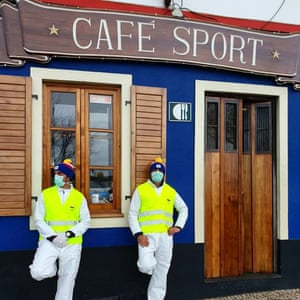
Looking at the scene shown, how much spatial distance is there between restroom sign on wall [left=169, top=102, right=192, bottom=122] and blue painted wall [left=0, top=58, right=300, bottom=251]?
0.06m

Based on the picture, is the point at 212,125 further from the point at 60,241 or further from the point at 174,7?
the point at 60,241

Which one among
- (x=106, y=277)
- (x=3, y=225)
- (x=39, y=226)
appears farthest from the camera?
(x=106, y=277)

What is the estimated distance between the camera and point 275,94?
6.19 m

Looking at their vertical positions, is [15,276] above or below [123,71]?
below

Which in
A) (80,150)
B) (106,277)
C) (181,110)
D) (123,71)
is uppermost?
(123,71)

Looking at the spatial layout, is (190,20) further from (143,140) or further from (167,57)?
(143,140)

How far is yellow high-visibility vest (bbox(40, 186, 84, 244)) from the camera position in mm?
4633

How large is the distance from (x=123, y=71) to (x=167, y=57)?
1.89 feet

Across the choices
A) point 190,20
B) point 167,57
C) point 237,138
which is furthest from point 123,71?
point 237,138

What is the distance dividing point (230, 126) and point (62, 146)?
233cm

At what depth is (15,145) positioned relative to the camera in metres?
5.07

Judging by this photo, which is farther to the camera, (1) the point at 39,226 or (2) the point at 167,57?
(2) the point at 167,57

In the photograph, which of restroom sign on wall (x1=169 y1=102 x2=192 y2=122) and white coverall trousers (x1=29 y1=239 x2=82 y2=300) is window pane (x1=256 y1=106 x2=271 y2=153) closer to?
restroom sign on wall (x1=169 y1=102 x2=192 y2=122)

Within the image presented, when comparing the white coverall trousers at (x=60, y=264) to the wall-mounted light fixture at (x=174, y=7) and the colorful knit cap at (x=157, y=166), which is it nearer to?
the colorful knit cap at (x=157, y=166)
